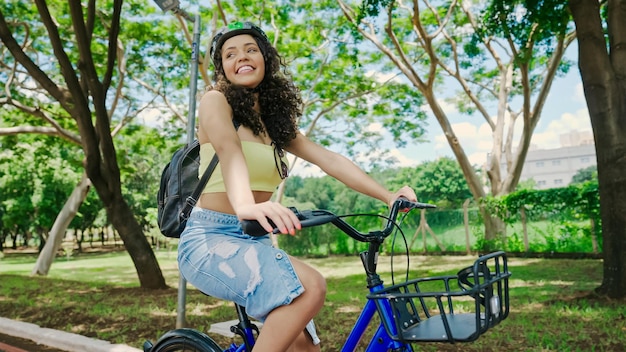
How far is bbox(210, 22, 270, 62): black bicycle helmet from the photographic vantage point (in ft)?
7.36

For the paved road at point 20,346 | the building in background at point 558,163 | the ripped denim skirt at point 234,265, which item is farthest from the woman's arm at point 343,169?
the building in background at point 558,163

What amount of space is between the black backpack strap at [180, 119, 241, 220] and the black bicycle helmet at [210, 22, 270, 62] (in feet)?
1.13

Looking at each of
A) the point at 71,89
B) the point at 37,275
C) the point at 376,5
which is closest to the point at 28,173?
the point at 37,275

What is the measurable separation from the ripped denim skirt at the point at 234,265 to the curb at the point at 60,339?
3237mm

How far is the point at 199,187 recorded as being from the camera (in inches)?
84.2

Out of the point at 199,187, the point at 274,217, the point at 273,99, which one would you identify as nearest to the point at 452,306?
the point at 274,217

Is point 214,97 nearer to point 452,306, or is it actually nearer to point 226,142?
point 226,142

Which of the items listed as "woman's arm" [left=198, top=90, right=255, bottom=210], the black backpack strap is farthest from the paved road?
"woman's arm" [left=198, top=90, right=255, bottom=210]

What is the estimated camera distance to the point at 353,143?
67.2 feet

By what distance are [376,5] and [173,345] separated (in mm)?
7076

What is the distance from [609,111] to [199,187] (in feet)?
18.0

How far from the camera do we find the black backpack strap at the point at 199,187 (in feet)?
6.88

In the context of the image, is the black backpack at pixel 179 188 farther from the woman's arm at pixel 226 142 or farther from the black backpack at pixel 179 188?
the woman's arm at pixel 226 142

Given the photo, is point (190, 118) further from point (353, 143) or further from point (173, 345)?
point (353, 143)
